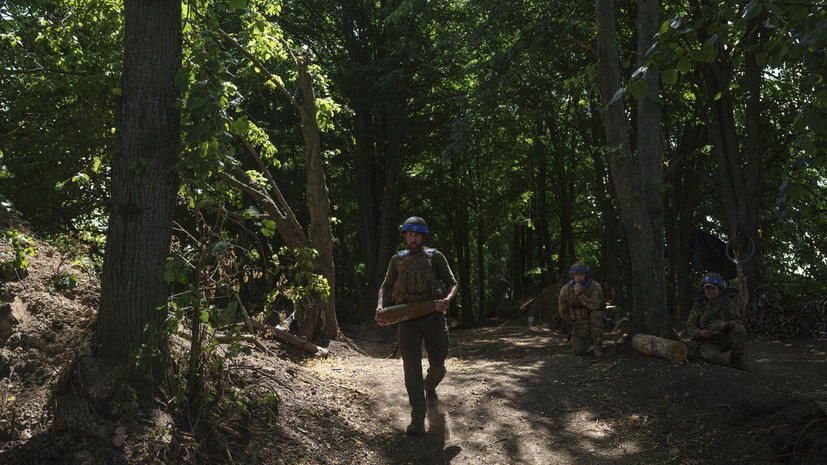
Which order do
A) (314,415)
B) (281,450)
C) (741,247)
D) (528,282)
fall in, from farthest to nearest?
1. (528,282)
2. (741,247)
3. (314,415)
4. (281,450)

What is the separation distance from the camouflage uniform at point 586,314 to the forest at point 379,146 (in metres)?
0.84

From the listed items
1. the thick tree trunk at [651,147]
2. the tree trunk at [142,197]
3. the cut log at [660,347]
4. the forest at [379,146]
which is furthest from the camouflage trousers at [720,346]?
the tree trunk at [142,197]

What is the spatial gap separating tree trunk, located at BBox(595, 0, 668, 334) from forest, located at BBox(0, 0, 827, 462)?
33 mm

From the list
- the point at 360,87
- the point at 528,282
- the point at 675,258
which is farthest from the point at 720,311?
the point at 528,282

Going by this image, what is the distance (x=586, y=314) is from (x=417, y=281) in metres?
4.67

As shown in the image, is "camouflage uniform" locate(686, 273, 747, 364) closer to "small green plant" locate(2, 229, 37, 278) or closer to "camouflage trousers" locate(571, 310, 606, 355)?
"camouflage trousers" locate(571, 310, 606, 355)

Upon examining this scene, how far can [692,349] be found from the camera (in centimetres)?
810

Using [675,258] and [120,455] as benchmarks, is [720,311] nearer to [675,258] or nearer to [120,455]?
[120,455]

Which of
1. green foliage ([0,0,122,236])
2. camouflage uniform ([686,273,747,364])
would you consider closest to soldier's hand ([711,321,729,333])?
camouflage uniform ([686,273,747,364])

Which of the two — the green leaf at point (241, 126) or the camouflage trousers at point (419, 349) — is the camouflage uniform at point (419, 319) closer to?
the camouflage trousers at point (419, 349)

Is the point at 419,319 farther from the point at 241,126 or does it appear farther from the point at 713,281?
the point at 713,281

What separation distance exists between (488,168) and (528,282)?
27.6 feet

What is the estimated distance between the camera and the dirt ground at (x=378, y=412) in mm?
4266

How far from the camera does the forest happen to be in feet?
15.0
